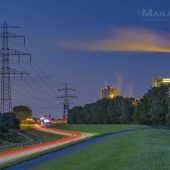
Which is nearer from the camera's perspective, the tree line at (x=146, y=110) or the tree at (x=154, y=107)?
the tree at (x=154, y=107)

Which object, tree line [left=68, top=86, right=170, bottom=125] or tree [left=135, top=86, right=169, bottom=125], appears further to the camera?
tree line [left=68, top=86, right=170, bottom=125]

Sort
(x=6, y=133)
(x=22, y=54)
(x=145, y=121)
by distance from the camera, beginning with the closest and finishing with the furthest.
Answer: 1. (x=22, y=54)
2. (x=6, y=133)
3. (x=145, y=121)

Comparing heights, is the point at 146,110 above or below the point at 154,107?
below

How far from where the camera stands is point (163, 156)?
69.8 ft

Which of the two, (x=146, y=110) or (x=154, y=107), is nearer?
(x=154, y=107)

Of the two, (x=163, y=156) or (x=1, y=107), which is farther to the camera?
(x=1, y=107)

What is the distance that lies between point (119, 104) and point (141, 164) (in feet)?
503

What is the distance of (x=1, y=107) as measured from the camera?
226 ft

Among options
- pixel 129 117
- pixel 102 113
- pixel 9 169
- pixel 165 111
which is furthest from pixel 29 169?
pixel 102 113

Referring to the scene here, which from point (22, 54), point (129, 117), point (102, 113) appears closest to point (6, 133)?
point (22, 54)

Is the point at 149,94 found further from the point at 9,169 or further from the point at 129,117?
the point at 9,169

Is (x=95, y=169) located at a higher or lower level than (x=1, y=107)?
lower

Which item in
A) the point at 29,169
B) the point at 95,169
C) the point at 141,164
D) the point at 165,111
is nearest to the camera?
the point at 141,164

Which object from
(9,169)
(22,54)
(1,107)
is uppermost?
(22,54)
